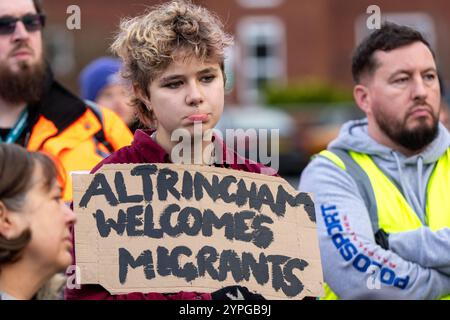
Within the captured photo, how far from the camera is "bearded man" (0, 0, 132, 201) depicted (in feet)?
16.8

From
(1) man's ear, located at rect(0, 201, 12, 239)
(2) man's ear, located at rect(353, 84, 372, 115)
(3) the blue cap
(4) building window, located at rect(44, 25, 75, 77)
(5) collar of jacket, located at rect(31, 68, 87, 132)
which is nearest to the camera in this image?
(1) man's ear, located at rect(0, 201, 12, 239)

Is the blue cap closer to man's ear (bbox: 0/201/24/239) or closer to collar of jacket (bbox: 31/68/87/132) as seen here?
collar of jacket (bbox: 31/68/87/132)

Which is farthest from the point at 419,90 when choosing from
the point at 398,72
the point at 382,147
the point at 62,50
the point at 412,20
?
the point at 62,50

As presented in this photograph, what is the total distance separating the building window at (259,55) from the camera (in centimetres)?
3775

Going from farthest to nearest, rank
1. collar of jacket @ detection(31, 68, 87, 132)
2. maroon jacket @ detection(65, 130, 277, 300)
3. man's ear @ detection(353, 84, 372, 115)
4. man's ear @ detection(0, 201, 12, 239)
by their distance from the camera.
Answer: collar of jacket @ detection(31, 68, 87, 132) < man's ear @ detection(353, 84, 372, 115) < maroon jacket @ detection(65, 130, 277, 300) < man's ear @ detection(0, 201, 12, 239)

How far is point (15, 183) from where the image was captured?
10.9ft

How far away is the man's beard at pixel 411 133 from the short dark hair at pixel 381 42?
0.98 ft

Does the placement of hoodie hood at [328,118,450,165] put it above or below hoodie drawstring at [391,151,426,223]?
above

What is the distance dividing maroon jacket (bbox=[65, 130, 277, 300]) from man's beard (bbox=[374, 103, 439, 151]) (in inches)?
36.6

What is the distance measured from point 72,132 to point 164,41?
1.67 meters

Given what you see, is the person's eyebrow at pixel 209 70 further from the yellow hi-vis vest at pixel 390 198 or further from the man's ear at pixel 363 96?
the man's ear at pixel 363 96

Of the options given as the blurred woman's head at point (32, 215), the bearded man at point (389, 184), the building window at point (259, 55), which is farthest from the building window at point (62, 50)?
the blurred woman's head at point (32, 215)

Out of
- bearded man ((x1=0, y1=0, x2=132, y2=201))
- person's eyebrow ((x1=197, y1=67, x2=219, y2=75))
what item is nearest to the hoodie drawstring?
person's eyebrow ((x1=197, y1=67, x2=219, y2=75))
